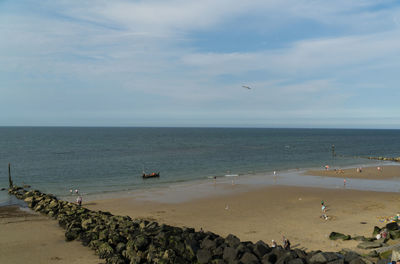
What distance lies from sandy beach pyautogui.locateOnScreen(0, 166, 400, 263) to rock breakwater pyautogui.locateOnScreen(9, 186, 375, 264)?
3.69 feet

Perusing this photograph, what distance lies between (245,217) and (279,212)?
3597mm

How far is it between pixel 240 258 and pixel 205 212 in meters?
13.7

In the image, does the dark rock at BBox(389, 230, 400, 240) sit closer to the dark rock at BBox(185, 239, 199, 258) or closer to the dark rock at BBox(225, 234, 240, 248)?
the dark rock at BBox(225, 234, 240, 248)

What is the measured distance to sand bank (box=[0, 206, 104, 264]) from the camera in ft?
57.9

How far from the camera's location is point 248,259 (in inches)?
573

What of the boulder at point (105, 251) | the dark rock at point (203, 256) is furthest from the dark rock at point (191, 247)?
the boulder at point (105, 251)

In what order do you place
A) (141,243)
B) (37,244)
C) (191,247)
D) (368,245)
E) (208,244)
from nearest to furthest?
(191,247), (208,244), (141,243), (368,245), (37,244)

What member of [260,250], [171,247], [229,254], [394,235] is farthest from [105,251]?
[394,235]

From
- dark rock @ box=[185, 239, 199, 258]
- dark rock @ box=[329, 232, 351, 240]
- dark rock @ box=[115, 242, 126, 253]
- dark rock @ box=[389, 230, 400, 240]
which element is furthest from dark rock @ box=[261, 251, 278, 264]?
dark rock @ box=[389, 230, 400, 240]

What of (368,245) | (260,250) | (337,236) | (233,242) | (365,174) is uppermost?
(260,250)

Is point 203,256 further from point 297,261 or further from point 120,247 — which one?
point 120,247

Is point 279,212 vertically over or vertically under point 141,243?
under

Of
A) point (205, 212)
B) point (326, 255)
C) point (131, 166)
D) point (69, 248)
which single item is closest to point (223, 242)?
point (326, 255)

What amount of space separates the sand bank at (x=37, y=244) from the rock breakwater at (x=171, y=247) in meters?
0.70
